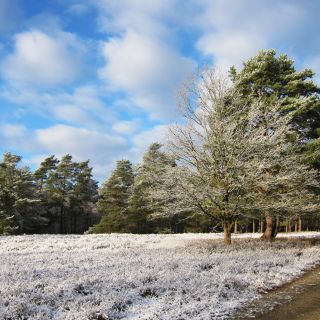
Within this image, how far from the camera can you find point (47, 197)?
67.7m

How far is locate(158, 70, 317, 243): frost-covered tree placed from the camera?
21.3m

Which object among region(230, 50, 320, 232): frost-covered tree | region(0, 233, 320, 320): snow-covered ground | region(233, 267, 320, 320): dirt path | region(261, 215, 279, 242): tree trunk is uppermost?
region(230, 50, 320, 232): frost-covered tree

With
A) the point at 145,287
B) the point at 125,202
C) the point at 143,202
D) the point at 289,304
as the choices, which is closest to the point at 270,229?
the point at 289,304

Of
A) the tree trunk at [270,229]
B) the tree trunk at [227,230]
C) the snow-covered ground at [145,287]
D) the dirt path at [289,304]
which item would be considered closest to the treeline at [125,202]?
the tree trunk at [270,229]

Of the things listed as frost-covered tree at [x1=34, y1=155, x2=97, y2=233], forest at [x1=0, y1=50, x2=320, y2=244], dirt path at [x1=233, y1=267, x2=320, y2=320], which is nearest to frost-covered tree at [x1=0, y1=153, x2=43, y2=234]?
frost-covered tree at [x1=34, y1=155, x2=97, y2=233]

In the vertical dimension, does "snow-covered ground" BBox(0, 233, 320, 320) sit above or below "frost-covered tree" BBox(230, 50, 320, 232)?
below

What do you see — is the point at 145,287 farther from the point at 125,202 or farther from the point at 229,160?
the point at 125,202

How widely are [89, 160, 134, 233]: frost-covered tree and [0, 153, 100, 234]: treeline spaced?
8541 millimetres

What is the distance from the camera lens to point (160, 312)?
9406 mm

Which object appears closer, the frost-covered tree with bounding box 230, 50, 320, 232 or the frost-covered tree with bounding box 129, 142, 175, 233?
the frost-covered tree with bounding box 230, 50, 320, 232

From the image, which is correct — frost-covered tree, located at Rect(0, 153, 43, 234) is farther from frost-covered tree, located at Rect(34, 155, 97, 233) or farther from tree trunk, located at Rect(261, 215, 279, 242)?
tree trunk, located at Rect(261, 215, 279, 242)

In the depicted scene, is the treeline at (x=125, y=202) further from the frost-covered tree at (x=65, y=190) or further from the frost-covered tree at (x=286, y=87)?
the frost-covered tree at (x=286, y=87)

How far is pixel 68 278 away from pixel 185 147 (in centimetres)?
1171

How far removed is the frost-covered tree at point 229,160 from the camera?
21.3 m
